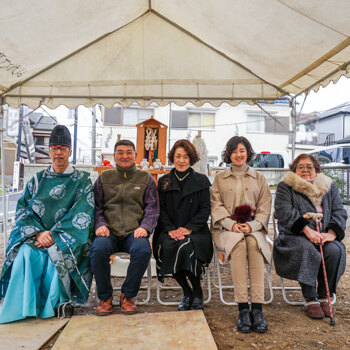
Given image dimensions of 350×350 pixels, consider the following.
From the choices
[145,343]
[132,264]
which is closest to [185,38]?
[132,264]

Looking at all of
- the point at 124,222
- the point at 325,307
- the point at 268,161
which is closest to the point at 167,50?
the point at 124,222

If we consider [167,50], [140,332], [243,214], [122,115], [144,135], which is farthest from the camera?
[122,115]

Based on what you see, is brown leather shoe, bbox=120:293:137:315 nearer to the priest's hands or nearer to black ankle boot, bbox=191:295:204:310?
black ankle boot, bbox=191:295:204:310

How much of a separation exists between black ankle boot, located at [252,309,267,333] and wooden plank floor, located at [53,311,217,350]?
0.35 metres

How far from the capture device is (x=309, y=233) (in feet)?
8.68

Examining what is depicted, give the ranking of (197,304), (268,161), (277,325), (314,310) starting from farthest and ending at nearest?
(268,161), (197,304), (314,310), (277,325)

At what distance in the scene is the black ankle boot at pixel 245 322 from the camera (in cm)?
231

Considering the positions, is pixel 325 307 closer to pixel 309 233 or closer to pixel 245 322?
pixel 309 233

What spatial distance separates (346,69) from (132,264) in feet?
7.92

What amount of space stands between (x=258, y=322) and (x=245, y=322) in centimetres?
9

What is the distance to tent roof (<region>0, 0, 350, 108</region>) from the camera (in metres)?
2.52

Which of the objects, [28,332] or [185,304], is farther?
[185,304]

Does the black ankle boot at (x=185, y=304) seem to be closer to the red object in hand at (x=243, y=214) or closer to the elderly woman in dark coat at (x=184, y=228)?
the elderly woman in dark coat at (x=184, y=228)

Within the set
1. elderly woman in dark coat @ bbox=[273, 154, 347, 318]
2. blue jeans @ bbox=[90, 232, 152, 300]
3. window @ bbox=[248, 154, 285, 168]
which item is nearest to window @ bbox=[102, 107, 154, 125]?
window @ bbox=[248, 154, 285, 168]
